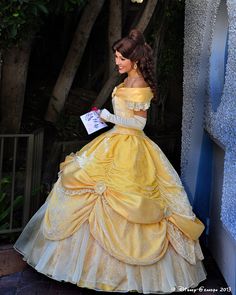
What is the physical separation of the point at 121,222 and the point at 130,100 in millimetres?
748

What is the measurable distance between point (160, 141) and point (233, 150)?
6.60 ft

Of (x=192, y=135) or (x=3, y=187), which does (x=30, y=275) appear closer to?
(x=3, y=187)

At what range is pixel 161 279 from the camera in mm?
2637

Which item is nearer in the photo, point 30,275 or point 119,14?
point 30,275

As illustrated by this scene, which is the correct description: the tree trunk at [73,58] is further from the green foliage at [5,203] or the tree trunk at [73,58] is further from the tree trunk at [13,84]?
the green foliage at [5,203]

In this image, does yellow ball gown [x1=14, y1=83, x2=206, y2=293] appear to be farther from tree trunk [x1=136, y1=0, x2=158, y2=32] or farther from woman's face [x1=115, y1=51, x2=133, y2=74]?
tree trunk [x1=136, y1=0, x2=158, y2=32]

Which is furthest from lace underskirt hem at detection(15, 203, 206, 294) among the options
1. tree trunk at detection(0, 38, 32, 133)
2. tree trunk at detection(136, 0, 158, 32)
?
tree trunk at detection(136, 0, 158, 32)

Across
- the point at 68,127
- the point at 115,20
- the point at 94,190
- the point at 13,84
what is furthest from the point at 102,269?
the point at 115,20

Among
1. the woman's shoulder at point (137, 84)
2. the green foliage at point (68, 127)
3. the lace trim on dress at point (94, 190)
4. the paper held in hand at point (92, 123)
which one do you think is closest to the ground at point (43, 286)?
the lace trim on dress at point (94, 190)

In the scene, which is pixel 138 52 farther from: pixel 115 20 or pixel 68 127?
pixel 68 127

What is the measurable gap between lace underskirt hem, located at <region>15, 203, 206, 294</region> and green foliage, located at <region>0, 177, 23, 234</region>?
2.75 feet

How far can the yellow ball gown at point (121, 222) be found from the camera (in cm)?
261

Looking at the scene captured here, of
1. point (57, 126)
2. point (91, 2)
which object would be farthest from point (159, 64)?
point (57, 126)

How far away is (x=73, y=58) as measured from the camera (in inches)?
179
